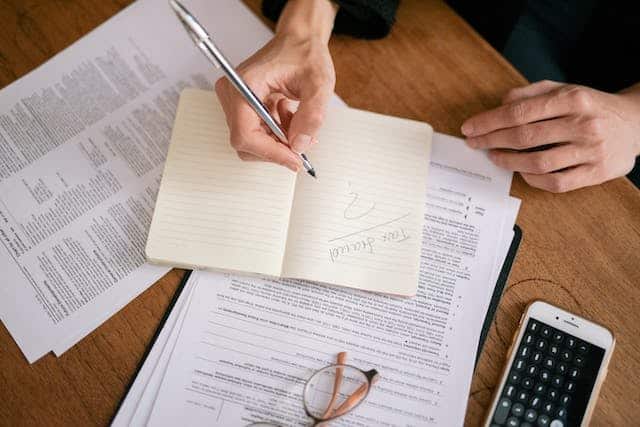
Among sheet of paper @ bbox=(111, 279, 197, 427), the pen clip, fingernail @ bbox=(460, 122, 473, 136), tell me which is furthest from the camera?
fingernail @ bbox=(460, 122, 473, 136)

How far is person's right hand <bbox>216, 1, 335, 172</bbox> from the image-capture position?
603 mm

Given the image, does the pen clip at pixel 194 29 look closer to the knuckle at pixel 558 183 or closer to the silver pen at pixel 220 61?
the silver pen at pixel 220 61

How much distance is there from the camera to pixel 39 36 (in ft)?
2.40

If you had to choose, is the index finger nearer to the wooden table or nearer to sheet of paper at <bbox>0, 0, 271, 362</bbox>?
the wooden table

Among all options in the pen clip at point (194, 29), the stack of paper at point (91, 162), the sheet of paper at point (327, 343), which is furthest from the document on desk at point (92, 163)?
the pen clip at point (194, 29)

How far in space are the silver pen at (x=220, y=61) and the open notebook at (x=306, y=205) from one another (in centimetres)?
5

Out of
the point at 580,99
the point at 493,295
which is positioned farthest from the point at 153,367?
the point at 580,99

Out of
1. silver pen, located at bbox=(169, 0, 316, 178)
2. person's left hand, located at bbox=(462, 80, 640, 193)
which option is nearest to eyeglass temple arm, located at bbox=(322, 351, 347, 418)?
silver pen, located at bbox=(169, 0, 316, 178)

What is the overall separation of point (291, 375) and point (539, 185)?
0.42 meters

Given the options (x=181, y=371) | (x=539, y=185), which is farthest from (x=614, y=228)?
(x=181, y=371)

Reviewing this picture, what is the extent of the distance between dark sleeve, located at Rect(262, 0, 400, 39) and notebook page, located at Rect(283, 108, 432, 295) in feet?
0.46

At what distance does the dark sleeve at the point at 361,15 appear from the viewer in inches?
27.5

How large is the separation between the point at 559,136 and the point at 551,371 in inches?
12.2

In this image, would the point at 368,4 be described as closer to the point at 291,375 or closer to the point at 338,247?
the point at 338,247
